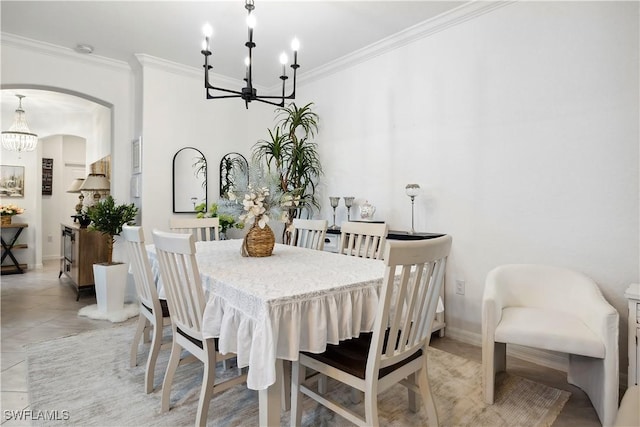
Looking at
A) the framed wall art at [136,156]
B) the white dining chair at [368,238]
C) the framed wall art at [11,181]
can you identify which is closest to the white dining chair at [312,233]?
the white dining chair at [368,238]

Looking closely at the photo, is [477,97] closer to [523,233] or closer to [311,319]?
[523,233]

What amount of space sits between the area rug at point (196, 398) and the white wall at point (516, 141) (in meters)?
0.74

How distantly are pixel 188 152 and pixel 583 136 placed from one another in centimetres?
386

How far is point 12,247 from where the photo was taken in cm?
579

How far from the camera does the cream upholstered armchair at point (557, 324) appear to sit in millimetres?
1761

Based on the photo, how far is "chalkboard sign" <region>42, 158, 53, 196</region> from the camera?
678 cm

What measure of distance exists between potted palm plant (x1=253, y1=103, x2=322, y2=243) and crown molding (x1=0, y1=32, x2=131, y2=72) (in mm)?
1878

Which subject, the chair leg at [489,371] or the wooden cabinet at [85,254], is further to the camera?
the wooden cabinet at [85,254]

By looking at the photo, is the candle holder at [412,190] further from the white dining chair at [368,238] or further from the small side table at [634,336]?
the small side table at [634,336]

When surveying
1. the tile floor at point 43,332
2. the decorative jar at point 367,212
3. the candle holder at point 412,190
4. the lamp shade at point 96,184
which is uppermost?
the lamp shade at point 96,184

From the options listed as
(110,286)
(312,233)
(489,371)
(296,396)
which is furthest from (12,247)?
(489,371)

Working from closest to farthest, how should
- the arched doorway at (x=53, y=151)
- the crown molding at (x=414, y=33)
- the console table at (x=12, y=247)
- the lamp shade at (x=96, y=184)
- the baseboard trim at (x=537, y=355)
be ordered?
the baseboard trim at (x=537, y=355)
the crown molding at (x=414, y=33)
the lamp shade at (x=96, y=184)
the arched doorway at (x=53, y=151)
the console table at (x=12, y=247)

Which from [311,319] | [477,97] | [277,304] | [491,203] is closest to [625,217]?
[491,203]

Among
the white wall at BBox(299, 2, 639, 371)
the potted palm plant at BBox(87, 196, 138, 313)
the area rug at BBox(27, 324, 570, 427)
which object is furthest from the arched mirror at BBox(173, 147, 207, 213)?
the white wall at BBox(299, 2, 639, 371)
